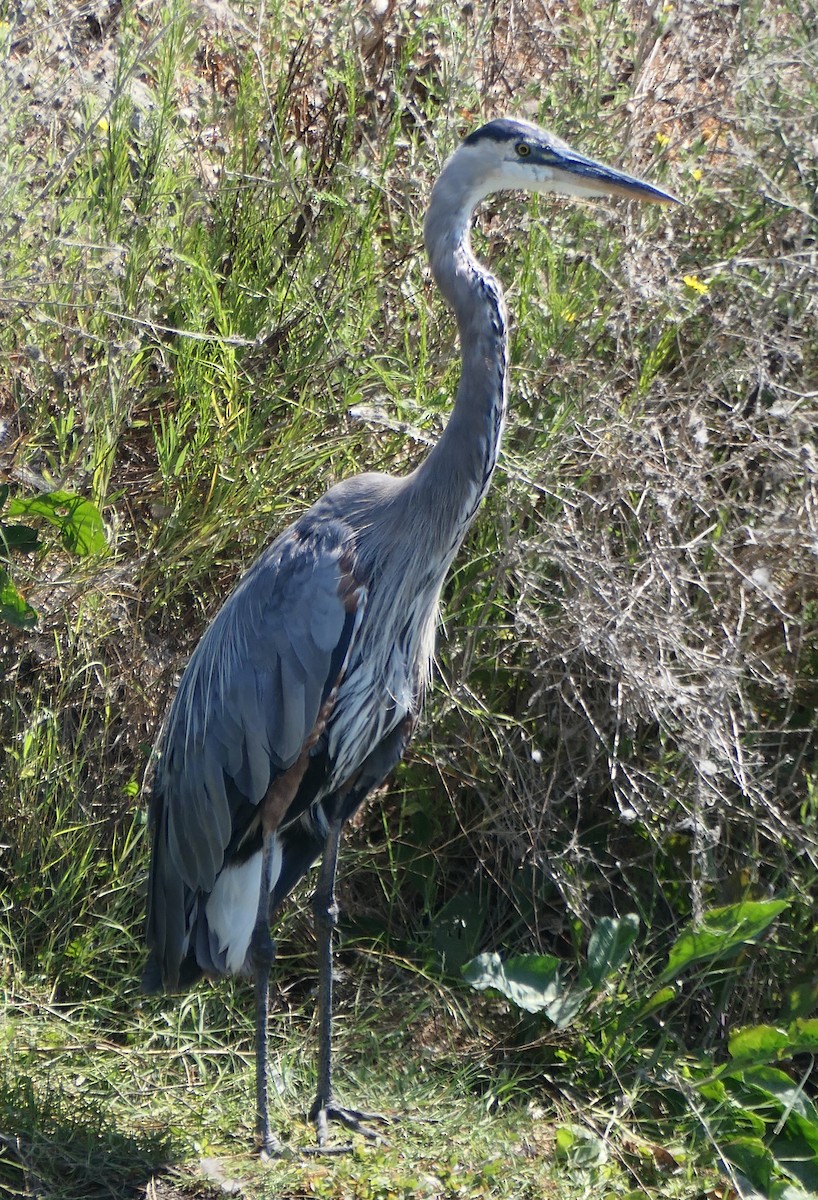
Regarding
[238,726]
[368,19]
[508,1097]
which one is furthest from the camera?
[368,19]

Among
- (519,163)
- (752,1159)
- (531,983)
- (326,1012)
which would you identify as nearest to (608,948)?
(531,983)

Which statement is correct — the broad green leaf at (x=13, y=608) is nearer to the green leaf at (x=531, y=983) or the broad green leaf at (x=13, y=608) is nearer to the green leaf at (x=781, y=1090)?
the green leaf at (x=531, y=983)

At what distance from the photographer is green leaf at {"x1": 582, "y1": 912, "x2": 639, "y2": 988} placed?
330 cm

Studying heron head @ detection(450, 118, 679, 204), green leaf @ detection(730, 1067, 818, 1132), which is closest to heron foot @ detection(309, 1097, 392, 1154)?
green leaf @ detection(730, 1067, 818, 1132)

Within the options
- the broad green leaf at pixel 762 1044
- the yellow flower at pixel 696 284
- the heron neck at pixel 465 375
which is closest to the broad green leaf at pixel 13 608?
the heron neck at pixel 465 375

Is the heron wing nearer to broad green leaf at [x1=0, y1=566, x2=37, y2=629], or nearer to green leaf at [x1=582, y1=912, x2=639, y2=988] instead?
broad green leaf at [x1=0, y1=566, x2=37, y2=629]

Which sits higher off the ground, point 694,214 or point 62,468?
point 694,214

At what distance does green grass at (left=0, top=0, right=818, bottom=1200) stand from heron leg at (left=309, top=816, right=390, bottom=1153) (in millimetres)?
86

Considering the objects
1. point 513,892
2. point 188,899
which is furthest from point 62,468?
A: point 513,892

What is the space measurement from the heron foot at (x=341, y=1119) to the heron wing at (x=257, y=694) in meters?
0.60

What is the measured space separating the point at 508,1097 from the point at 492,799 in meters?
0.77

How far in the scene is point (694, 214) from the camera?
3811 mm

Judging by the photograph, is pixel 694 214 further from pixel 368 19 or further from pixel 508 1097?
pixel 508 1097

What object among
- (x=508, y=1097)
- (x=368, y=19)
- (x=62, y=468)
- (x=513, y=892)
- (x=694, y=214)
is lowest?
(x=508, y=1097)
